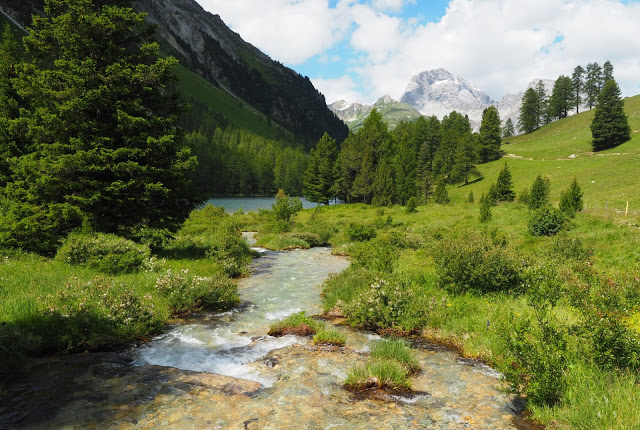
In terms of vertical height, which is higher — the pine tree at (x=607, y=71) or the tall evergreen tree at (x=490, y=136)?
the pine tree at (x=607, y=71)

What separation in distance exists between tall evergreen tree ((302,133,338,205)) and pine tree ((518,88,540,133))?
81050 millimetres

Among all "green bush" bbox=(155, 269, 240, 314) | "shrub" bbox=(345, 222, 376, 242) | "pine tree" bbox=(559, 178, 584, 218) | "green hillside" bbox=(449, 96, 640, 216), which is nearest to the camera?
"green bush" bbox=(155, 269, 240, 314)

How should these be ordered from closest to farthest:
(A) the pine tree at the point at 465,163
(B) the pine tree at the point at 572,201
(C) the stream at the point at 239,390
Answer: (C) the stream at the point at 239,390
(B) the pine tree at the point at 572,201
(A) the pine tree at the point at 465,163

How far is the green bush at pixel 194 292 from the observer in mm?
10297

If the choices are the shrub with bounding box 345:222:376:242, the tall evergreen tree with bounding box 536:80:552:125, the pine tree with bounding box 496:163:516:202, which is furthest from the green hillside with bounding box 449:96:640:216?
the shrub with bounding box 345:222:376:242

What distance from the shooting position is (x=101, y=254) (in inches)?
487

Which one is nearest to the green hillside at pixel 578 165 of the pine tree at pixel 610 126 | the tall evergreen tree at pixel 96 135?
the pine tree at pixel 610 126

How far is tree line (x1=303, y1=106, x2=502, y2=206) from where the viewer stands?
205 feet

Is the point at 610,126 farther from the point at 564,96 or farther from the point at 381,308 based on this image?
the point at 381,308

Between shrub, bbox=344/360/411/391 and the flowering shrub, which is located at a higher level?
the flowering shrub

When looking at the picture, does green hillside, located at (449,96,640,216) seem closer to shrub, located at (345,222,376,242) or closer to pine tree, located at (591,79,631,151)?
pine tree, located at (591,79,631,151)

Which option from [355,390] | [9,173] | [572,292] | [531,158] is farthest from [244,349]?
[531,158]

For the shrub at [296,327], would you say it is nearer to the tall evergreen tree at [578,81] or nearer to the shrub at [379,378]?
the shrub at [379,378]

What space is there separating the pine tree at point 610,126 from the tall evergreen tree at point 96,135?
80454 mm
